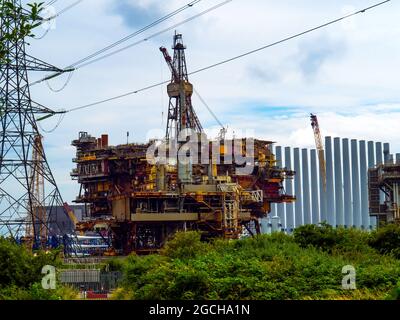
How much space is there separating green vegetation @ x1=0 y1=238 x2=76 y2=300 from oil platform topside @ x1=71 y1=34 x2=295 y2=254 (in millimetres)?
77955

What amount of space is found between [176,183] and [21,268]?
3633 inches

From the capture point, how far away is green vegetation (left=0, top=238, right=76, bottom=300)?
26914 millimetres

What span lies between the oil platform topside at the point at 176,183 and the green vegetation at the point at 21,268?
256ft

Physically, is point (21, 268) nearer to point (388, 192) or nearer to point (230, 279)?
point (230, 279)

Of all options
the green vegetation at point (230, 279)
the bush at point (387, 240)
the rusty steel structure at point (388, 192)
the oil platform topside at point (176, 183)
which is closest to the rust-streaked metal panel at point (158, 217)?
the oil platform topside at point (176, 183)

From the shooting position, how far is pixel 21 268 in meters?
28.9

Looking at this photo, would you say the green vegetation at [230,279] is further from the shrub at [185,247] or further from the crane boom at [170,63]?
the crane boom at [170,63]

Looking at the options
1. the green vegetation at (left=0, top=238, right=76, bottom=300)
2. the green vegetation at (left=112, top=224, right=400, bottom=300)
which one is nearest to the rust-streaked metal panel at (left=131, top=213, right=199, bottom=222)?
the green vegetation at (left=112, top=224, right=400, bottom=300)

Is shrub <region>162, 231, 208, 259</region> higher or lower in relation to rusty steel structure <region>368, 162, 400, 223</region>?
lower

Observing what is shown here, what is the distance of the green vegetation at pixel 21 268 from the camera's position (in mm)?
26914

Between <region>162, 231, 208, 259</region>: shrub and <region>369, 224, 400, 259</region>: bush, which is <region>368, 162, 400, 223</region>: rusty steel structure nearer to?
<region>162, 231, 208, 259</region>: shrub
